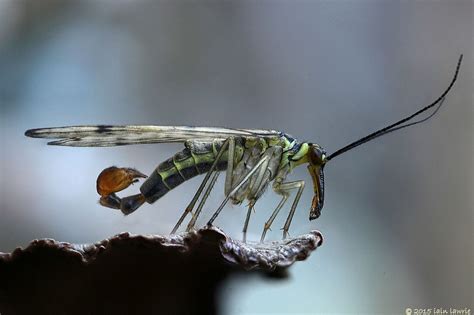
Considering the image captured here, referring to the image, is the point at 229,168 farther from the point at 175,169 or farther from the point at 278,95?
the point at 278,95

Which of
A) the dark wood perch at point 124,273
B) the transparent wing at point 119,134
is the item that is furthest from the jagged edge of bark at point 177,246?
the transparent wing at point 119,134

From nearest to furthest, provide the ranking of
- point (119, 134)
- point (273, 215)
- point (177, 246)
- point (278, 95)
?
point (177, 246)
point (119, 134)
point (273, 215)
point (278, 95)

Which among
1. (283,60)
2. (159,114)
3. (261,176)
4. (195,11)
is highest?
(195,11)

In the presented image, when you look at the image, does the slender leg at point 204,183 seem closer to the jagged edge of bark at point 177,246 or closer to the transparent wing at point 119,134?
the transparent wing at point 119,134

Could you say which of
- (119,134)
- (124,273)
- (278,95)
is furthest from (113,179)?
(278,95)

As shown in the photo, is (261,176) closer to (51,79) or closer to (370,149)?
(370,149)

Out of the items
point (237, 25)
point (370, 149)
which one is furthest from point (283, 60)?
point (370, 149)
